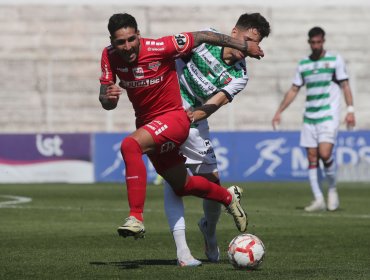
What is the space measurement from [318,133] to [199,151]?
6.12 meters

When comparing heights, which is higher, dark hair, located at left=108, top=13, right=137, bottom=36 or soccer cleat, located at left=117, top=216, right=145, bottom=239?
dark hair, located at left=108, top=13, right=137, bottom=36

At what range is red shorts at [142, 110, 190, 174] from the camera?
7305 mm

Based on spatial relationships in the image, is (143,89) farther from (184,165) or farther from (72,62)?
(72,62)

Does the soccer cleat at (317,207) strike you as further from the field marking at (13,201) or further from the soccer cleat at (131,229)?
the soccer cleat at (131,229)

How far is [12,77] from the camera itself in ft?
81.3

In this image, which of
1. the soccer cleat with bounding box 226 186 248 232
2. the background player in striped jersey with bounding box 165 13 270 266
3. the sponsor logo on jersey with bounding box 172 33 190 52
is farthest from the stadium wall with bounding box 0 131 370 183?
the sponsor logo on jersey with bounding box 172 33 190 52

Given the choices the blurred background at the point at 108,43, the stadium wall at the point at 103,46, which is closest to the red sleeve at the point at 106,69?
the blurred background at the point at 108,43

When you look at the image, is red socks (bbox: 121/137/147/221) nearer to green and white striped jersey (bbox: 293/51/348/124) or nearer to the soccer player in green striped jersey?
the soccer player in green striped jersey

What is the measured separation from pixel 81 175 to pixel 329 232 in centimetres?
1046

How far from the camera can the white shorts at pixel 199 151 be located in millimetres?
8086

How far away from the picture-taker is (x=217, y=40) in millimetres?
7547

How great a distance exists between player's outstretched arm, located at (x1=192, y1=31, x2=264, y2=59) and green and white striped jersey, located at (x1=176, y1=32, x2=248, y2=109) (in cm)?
51

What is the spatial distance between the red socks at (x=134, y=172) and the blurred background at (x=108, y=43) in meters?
16.5

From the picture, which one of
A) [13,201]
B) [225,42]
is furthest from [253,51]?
[13,201]
